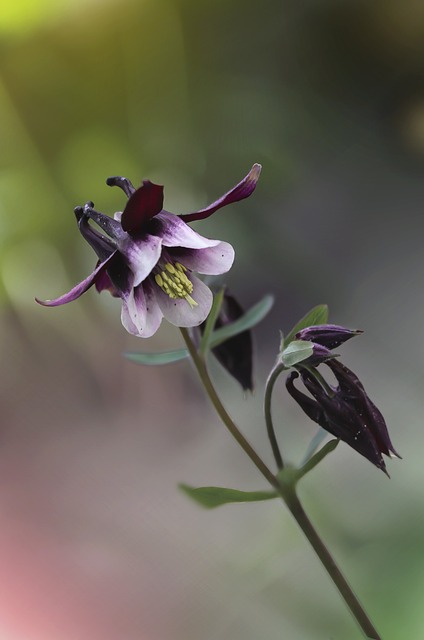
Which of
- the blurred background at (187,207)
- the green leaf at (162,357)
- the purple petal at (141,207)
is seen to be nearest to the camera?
the purple petal at (141,207)

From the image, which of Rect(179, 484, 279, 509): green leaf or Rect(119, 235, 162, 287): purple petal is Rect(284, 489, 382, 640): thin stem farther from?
Rect(119, 235, 162, 287): purple petal

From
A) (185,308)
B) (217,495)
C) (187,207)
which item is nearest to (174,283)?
(185,308)

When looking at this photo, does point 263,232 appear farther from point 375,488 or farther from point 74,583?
point 74,583

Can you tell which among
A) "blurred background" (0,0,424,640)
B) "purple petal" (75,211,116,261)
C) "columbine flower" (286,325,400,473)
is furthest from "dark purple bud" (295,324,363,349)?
"blurred background" (0,0,424,640)

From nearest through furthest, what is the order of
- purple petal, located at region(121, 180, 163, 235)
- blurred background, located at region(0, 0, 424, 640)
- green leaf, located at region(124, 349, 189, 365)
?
1. purple petal, located at region(121, 180, 163, 235)
2. green leaf, located at region(124, 349, 189, 365)
3. blurred background, located at region(0, 0, 424, 640)

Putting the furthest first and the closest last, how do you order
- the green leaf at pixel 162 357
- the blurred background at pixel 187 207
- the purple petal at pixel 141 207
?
the blurred background at pixel 187 207
the green leaf at pixel 162 357
the purple petal at pixel 141 207

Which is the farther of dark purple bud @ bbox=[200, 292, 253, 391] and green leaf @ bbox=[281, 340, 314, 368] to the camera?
dark purple bud @ bbox=[200, 292, 253, 391]

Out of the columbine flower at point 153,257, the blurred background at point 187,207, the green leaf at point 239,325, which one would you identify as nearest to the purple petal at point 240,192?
the columbine flower at point 153,257

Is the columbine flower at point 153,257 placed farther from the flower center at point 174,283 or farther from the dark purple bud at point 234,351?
the dark purple bud at point 234,351
